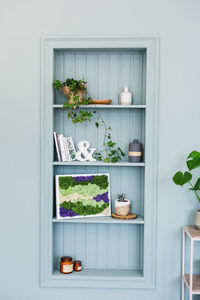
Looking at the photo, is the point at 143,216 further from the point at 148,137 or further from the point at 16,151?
the point at 16,151

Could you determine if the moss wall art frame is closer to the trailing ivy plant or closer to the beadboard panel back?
the trailing ivy plant

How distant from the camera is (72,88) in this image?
2424mm

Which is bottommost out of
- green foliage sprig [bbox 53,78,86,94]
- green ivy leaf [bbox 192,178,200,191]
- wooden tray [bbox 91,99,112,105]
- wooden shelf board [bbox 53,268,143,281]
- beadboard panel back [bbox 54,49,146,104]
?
wooden shelf board [bbox 53,268,143,281]

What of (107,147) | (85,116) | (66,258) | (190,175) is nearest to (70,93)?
(85,116)

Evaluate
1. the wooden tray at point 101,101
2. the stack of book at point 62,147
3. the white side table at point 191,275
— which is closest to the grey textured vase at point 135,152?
the wooden tray at point 101,101

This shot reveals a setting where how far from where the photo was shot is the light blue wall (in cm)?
241

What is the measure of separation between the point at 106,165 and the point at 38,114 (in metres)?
0.63

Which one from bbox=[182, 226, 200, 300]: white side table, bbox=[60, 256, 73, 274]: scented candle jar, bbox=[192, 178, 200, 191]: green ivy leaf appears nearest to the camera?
bbox=[182, 226, 200, 300]: white side table

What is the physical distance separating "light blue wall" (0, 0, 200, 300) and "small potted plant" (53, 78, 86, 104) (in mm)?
176

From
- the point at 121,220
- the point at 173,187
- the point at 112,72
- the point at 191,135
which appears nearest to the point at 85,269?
the point at 121,220

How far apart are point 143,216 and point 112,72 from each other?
114 cm

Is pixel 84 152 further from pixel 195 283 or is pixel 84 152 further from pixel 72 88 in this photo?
pixel 195 283

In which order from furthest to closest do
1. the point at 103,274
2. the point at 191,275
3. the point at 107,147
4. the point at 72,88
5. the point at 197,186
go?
the point at 107,147
the point at 103,274
the point at 72,88
the point at 197,186
the point at 191,275

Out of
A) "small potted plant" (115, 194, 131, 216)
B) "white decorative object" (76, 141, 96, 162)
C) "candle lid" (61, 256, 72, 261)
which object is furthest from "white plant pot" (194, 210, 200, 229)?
"candle lid" (61, 256, 72, 261)
